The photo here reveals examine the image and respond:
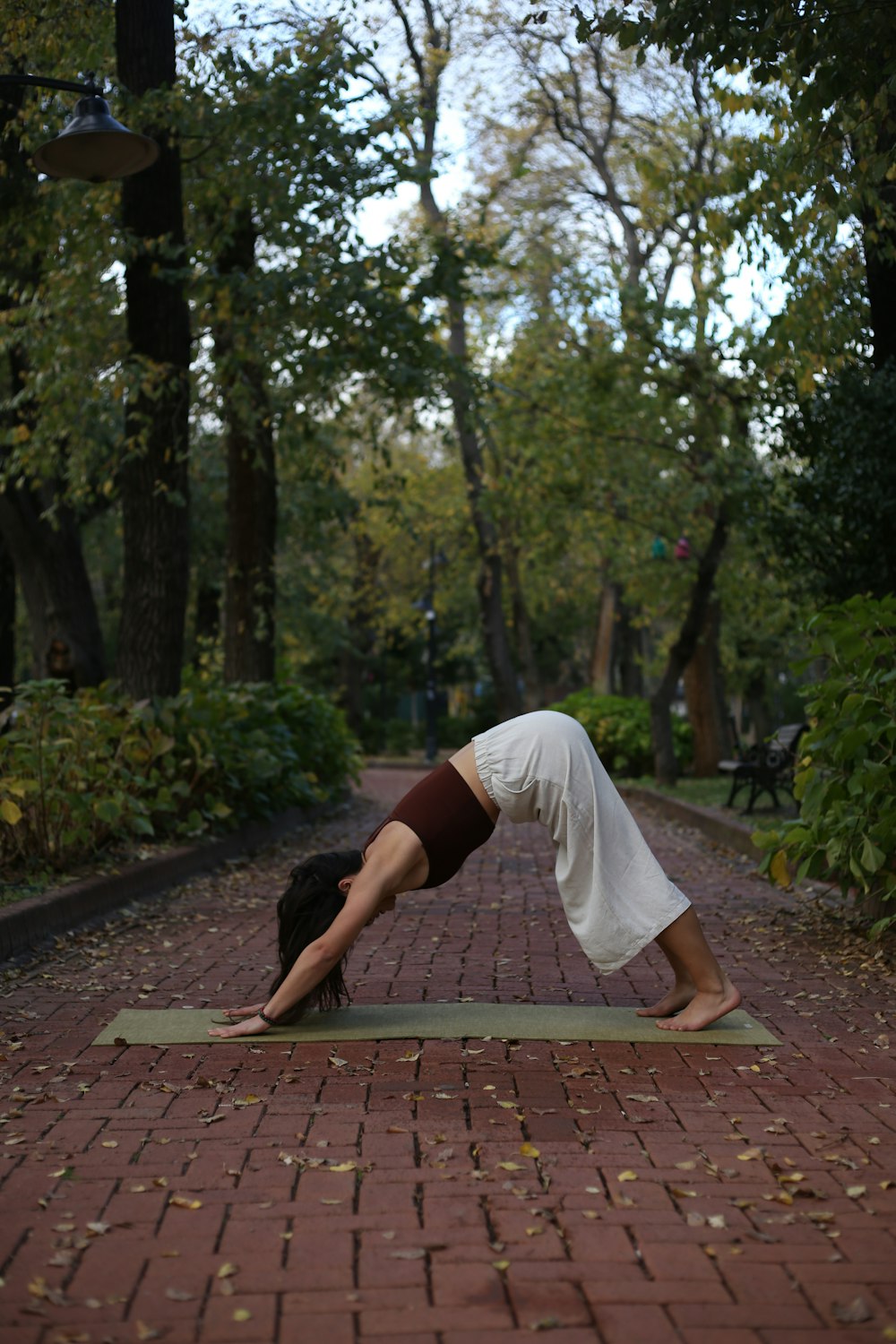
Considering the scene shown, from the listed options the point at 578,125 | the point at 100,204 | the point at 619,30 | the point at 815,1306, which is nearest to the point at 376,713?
the point at 578,125

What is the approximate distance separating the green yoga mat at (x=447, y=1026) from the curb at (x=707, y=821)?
469 centimetres

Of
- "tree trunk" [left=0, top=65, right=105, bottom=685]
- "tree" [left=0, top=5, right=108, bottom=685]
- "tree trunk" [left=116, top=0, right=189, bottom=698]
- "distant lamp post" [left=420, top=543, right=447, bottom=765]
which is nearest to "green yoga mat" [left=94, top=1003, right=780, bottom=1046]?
"tree trunk" [left=116, top=0, right=189, bottom=698]

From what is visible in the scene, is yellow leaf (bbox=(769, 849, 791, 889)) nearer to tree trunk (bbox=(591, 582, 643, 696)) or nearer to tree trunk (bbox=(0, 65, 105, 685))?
tree trunk (bbox=(0, 65, 105, 685))

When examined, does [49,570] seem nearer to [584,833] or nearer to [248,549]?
[248,549]

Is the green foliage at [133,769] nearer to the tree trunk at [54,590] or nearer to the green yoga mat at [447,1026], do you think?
the tree trunk at [54,590]

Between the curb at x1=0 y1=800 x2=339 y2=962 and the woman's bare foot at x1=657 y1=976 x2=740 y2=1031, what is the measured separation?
3.44m

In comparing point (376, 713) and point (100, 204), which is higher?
point (100, 204)

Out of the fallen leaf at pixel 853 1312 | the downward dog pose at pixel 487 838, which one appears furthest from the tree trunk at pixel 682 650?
the fallen leaf at pixel 853 1312

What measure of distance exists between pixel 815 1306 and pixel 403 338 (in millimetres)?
12259

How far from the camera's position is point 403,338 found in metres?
14.5

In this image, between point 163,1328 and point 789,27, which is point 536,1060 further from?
point 789,27

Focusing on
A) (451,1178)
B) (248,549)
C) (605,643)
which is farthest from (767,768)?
(605,643)

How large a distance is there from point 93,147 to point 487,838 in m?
5.34

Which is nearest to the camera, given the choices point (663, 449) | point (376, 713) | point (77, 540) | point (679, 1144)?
point (679, 1144)
